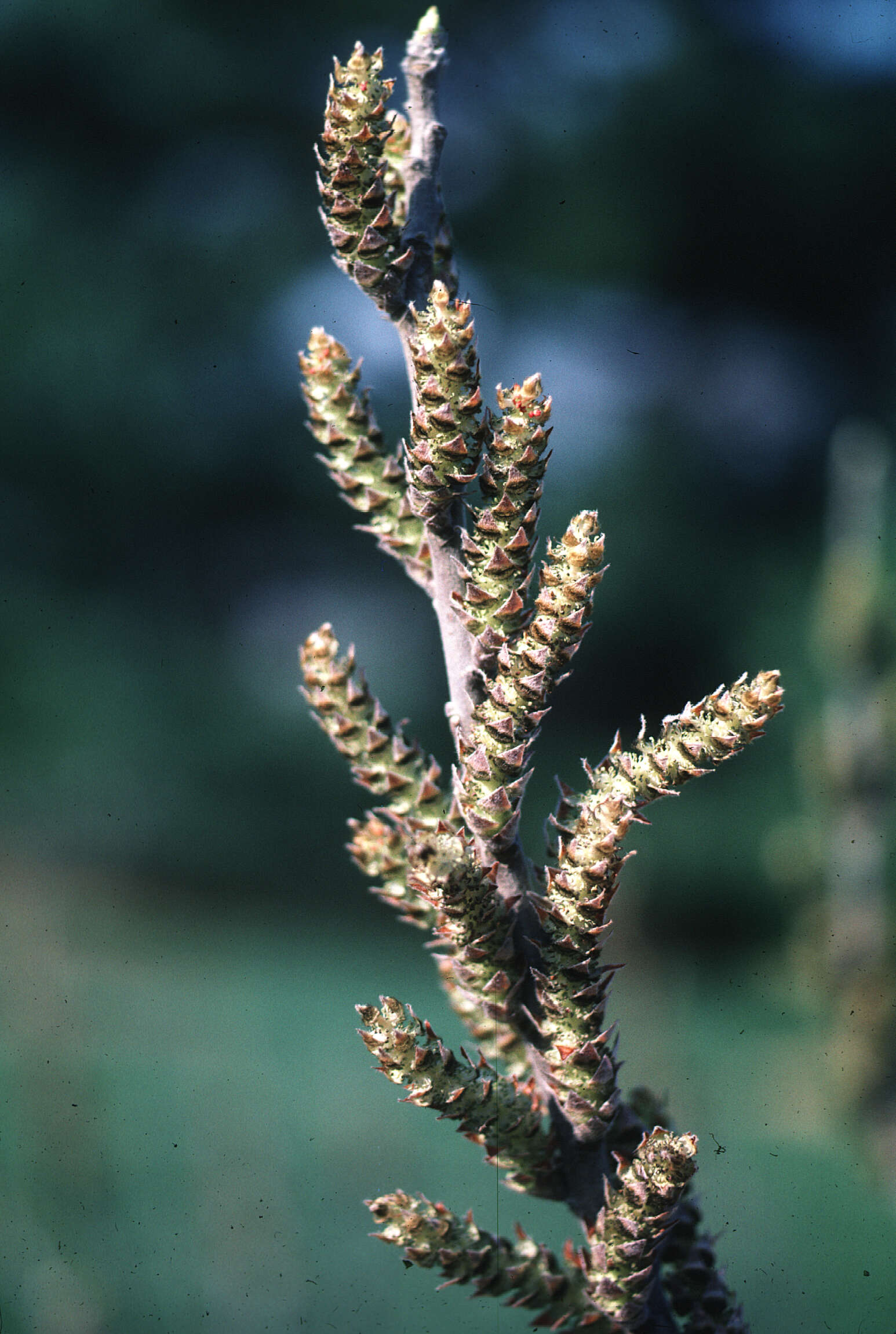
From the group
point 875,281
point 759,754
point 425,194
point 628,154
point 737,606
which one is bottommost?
point 425,194

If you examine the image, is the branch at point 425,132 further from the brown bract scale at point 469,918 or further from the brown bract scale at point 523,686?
the brown bract scale at point 469,918

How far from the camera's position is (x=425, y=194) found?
2.96 ft

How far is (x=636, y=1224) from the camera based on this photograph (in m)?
0.79

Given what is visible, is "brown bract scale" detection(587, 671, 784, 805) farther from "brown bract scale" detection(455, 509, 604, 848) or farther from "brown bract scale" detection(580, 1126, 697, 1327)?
"brown bract scale" detection(580, 1126, 697, 1327)

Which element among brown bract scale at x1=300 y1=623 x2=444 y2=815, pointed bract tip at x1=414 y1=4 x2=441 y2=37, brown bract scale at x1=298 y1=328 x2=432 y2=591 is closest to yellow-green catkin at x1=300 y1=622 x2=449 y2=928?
brown bract scale at x1=300 y1=623 x2=444 y2=815

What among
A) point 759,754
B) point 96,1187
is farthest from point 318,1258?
point 759,754

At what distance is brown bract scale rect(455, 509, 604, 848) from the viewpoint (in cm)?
72

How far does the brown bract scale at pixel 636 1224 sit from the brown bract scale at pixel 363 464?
0.51 m

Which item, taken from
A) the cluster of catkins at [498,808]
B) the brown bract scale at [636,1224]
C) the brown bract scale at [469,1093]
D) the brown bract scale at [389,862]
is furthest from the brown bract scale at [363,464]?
the brown bract scale at [636,1224]

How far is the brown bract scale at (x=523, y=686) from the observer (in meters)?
0.72

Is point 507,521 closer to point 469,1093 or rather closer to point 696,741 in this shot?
point 696,741

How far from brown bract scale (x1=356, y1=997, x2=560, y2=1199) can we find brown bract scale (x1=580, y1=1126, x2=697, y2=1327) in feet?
0.22

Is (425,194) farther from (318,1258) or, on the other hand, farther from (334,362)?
(318,1258)

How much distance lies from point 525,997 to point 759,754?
7.59m
